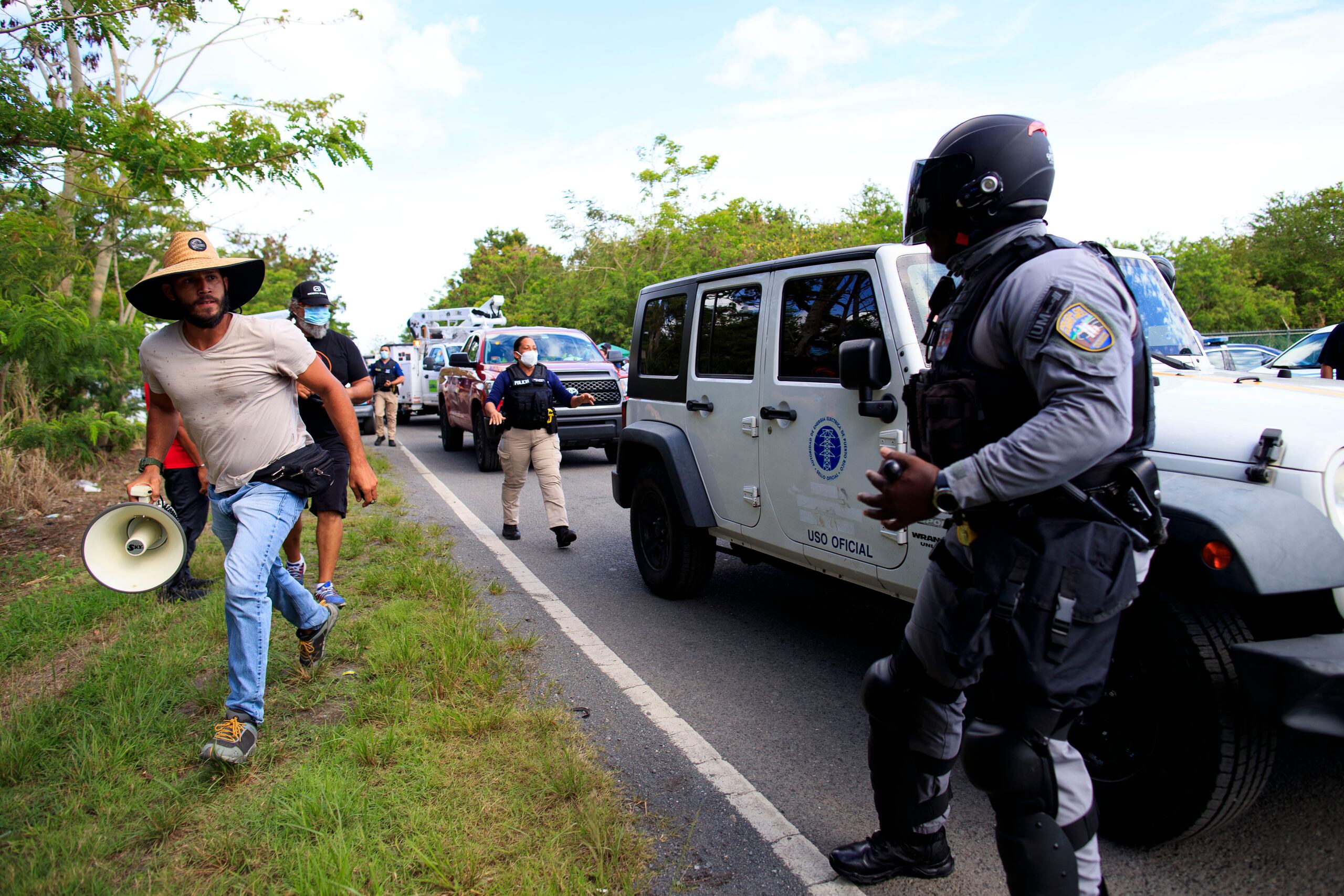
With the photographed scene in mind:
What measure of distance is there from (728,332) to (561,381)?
23.6ft

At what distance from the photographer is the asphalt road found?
2.57 meters

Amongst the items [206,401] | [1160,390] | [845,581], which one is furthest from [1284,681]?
[206,401]

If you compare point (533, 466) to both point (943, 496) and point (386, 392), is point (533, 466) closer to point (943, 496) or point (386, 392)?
point (943, 496)

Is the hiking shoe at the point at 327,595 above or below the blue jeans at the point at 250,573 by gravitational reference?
below

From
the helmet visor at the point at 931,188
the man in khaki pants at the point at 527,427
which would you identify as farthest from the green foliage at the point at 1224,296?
the helmet visor at the point at 931,188

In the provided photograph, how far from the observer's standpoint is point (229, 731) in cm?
315

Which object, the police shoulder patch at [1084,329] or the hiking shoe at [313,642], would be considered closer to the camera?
the police shoulder patch at [1084,329]

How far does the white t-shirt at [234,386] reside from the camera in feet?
10.9

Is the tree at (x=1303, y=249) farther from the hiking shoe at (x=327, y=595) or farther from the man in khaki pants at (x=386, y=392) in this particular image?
the hiking shoe at (x=327, y=595)

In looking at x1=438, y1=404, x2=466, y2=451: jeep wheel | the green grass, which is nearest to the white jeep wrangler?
the green grass

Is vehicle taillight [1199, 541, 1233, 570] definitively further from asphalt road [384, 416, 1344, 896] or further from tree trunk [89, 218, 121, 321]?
tree trunk [89, 218, 121, 321]

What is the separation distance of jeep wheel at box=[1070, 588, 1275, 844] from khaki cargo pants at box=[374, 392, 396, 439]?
13.9 metres

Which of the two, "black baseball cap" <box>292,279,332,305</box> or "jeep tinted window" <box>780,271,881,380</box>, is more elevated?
"black baseball cap" <box>292,279,332,305</box>

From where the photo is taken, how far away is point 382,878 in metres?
2.43
